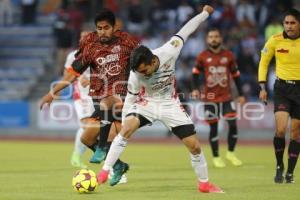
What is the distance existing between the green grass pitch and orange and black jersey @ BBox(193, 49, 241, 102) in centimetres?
146

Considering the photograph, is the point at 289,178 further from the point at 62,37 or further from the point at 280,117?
the point at 62,37

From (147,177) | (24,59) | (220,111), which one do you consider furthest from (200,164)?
(24,59)

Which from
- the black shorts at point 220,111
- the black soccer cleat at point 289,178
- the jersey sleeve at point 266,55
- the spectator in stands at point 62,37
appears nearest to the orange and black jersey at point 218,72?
the black shorts at point 220,111

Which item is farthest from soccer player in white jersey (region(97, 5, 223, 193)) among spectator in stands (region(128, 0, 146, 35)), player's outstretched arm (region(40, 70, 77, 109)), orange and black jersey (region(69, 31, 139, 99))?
spectator in stands (region(128, 0, 146, 35))

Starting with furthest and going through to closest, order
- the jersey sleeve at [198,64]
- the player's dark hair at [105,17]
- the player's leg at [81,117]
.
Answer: the jersey sleeve at [198,64]
the player's leg at [81,117]
the player's dark hair at [105,17]

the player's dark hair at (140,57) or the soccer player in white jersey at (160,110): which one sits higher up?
the player's dark hair at (140,57)

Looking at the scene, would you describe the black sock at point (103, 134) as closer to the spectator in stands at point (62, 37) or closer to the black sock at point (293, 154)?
the black sock at point (293, 154)

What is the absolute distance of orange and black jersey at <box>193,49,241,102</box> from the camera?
1755 centimetres

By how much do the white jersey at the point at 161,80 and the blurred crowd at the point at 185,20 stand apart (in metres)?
15.4

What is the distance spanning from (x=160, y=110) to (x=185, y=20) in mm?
18162

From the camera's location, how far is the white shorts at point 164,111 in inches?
450

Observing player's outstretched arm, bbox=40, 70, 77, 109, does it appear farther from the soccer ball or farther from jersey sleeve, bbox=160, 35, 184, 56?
jersey sleeve, bbox=160, 35, 184, 56

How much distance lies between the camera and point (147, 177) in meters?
14.2

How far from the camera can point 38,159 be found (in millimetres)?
18656
